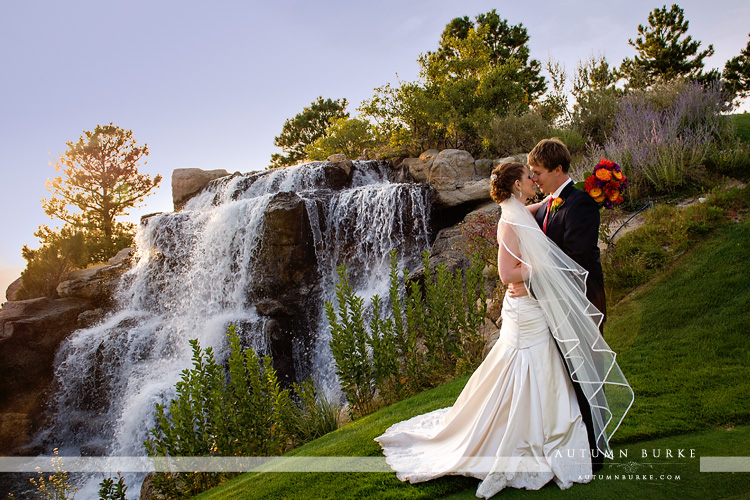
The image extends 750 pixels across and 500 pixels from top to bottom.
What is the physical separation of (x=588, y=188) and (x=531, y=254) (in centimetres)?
68

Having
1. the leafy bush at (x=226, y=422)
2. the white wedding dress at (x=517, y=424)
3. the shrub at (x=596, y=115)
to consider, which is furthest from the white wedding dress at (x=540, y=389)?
the shrub at (x=596, y=115)

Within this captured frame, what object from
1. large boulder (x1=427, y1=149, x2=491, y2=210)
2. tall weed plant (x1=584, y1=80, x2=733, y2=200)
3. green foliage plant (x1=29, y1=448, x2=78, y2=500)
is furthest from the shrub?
green foliage plant (x1=29, y1=448, x2=78, y2=500)

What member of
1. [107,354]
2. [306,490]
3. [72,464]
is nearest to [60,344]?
[107,354]

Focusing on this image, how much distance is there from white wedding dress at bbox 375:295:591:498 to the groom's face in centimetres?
90

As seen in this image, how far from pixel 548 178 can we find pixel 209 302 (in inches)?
466

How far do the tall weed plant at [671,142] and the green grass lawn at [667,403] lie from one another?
6.65ft

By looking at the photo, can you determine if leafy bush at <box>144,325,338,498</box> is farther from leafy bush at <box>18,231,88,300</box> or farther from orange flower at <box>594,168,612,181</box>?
leafy bush at <box>18,231,88,300</box>

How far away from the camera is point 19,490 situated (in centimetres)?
968

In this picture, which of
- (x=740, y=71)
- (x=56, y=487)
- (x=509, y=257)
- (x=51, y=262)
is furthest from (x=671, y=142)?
(x=740, y=71)

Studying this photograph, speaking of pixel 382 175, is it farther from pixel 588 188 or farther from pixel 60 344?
pixel 588 188

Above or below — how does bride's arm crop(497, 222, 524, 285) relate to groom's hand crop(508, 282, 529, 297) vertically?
above

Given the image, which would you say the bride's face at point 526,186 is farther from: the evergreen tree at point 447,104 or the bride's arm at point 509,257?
the evergreen tree at point 447,104

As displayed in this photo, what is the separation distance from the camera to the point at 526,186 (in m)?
3.32

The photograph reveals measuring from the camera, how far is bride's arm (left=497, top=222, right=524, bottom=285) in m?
3.22
